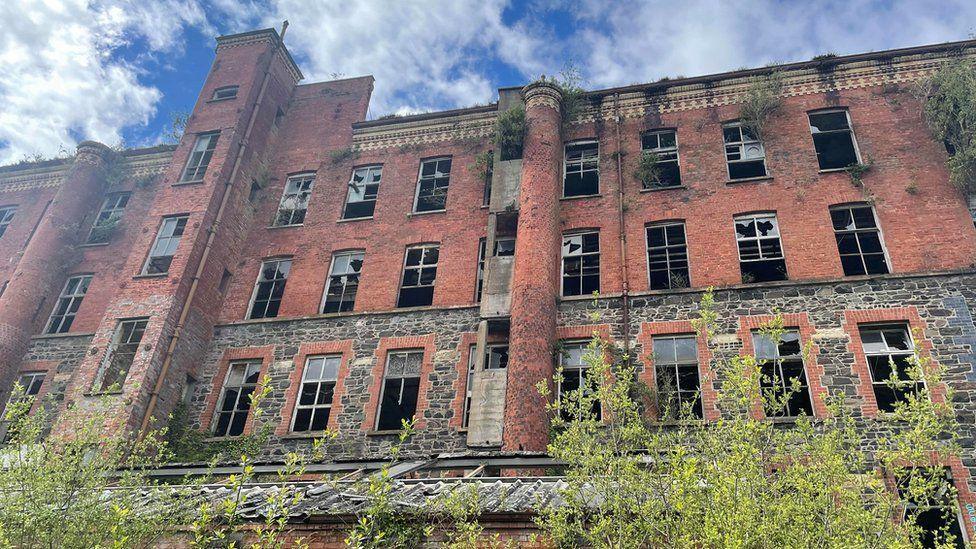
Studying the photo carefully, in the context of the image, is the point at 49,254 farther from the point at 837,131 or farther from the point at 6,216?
the point at 837,131

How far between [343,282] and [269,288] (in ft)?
8.52

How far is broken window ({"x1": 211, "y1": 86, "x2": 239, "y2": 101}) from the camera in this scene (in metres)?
24.2

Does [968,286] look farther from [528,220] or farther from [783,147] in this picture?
[528,220]

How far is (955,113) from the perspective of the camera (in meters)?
17.6

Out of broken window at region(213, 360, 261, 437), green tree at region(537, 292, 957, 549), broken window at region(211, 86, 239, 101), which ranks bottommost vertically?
green tree at region(537, 292, 957, 549)

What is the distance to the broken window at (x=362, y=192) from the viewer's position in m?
22.1

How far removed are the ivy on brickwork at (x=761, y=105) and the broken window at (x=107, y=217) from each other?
865 inches

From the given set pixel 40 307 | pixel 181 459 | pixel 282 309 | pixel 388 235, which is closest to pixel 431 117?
pixel 388 235

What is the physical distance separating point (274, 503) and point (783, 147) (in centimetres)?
1714

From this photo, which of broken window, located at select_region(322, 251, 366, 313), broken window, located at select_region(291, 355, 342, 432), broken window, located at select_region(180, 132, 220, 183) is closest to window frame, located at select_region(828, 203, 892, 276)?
broken window, located at select_region(322, 251, 366, 313)

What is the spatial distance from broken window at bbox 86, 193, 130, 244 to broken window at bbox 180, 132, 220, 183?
392 cm

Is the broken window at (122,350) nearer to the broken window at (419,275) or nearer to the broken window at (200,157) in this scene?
the broken window at (200,157)

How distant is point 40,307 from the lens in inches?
886

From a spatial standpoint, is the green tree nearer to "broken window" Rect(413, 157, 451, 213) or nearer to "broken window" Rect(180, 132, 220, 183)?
"broken window" Rect(413, 157, 451, 213)
